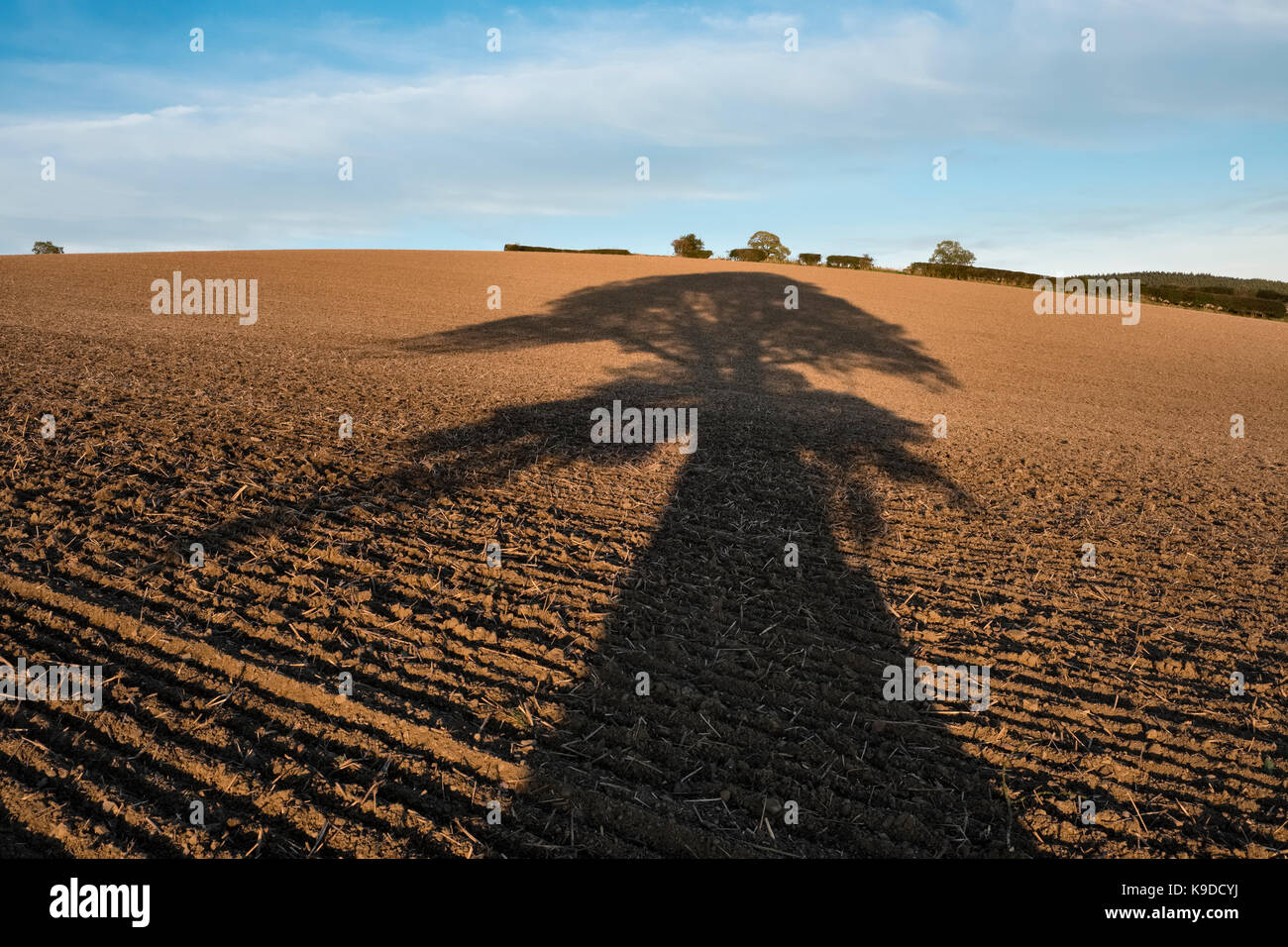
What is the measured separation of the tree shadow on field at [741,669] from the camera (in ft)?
13.0

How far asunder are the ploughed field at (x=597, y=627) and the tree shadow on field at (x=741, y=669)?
0.09 ft

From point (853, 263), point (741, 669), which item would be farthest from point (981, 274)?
point (741, 669)

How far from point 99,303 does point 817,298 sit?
3388cm

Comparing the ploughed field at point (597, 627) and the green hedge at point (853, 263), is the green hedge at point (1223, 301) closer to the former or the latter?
the green hedge at point (853, 263)

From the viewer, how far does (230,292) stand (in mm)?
32656

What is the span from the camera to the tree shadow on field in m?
3.96

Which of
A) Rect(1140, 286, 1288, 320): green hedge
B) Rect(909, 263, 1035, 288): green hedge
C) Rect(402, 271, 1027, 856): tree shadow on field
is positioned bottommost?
Rect(402, 271, 1027, 856): tree shadow on field

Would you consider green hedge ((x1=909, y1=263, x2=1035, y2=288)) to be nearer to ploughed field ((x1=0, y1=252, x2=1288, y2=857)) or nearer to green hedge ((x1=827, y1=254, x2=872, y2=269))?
green hedge ((x1=827, y1=254, x2=872, y2=269))

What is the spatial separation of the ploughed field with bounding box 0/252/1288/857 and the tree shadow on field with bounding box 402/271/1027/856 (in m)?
0.03

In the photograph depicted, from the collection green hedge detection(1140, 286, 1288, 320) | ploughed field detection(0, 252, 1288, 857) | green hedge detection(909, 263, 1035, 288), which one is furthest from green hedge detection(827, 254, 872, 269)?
ploughed field detection(0, 252, 1288, 857)

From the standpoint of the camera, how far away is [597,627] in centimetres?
578

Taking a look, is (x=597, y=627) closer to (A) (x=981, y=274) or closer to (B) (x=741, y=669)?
(B) (x=741, y=669)
